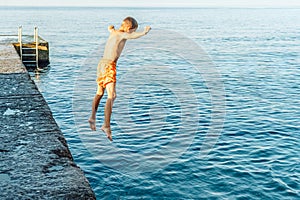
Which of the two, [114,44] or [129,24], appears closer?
[129,24]

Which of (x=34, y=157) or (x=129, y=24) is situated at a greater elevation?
(x=129, y=24)

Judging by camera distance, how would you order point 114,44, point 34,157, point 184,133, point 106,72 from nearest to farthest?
point 34,157, point 114,44, point 106,72, point 184,133

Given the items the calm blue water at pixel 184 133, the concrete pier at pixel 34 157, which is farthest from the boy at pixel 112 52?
the concrete pier at pixel 34 157

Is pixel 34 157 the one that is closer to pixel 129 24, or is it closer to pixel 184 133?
pixel 129 24

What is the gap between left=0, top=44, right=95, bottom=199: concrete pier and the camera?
517 cm

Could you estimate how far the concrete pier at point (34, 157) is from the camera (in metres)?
5.17

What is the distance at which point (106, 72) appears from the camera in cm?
690

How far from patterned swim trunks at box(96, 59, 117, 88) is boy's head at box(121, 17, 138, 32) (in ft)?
2.30

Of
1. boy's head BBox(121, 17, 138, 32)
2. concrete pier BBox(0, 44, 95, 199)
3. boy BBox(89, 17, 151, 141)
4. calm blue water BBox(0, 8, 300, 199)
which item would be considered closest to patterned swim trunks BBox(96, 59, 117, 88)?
boy BBox(89, 17, 151, 141)

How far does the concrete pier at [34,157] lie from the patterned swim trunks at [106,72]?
1327 mm

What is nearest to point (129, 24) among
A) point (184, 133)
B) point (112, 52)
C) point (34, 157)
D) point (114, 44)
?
point (114, 44)

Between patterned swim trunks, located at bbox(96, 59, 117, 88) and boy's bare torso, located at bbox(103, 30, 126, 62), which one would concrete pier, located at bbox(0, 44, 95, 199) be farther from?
boy's bare torso, located at bbox(103, 30, 126, 62)

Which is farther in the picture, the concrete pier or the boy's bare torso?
the boy's bare torso

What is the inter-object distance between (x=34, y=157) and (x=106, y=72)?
1.81m
